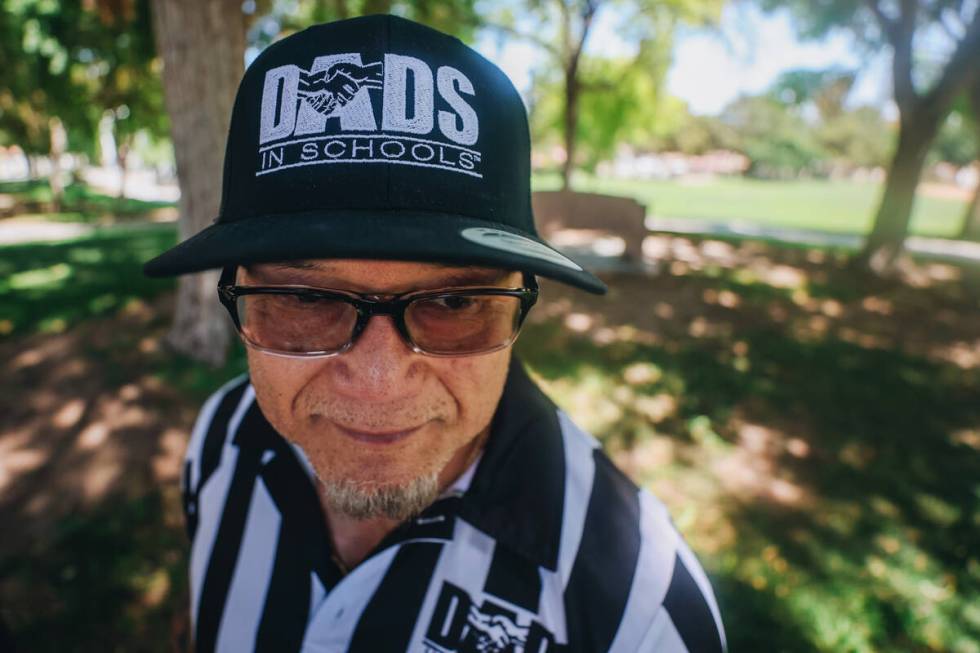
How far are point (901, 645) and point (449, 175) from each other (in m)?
3.14

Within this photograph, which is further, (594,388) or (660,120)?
(660,120)

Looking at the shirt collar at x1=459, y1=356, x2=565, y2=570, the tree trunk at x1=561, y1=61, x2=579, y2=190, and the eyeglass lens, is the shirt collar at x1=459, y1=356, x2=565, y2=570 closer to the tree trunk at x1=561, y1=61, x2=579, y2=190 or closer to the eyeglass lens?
the eyeglass lens

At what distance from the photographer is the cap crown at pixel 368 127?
0.95m

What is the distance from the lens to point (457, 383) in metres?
1.15

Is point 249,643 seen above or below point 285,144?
below

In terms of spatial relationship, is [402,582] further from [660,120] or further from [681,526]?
[660,120]

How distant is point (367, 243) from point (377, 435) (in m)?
0.47

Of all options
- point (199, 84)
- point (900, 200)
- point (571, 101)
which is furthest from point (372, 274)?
point (571, 101)

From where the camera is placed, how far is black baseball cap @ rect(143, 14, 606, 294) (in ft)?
2.98

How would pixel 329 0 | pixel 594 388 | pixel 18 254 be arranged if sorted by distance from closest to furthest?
1. pixel 594 388
2. pixel 329 0
3. pixel 18 254

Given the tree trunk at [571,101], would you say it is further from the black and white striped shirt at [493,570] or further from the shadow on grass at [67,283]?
the black and white striped shirt at [493,570]

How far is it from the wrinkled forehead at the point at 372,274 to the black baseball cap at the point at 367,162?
4.0 inches

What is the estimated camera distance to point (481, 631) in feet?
3.76

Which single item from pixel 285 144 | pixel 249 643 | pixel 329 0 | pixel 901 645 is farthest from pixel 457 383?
pixel 329 0
